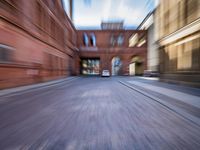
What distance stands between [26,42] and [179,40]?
40.9 feet

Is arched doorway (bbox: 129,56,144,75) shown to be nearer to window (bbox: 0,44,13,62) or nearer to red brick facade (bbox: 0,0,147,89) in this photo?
red brick facade (bbox: 0,0,147,89)

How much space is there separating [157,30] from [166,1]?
10.4ft

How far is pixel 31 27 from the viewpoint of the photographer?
13414 mm

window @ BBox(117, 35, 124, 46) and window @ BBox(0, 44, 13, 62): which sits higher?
window @ BBox(117, 35, 124, 46)

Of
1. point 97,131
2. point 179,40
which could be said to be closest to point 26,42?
point 97,131

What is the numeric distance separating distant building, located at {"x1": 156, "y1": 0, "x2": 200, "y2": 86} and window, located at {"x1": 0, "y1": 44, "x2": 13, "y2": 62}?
41.1ft

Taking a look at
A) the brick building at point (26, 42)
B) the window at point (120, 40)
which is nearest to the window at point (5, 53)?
the brick building at point (26, 42)

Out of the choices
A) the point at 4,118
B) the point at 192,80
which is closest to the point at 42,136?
the point at 4,118

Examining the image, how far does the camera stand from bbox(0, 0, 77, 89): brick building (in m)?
9.91

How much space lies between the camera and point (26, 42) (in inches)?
495

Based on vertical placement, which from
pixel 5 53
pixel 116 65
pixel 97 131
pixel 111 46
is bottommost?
pixel 97 131

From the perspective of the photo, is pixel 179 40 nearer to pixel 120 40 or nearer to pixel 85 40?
pixel 120 40

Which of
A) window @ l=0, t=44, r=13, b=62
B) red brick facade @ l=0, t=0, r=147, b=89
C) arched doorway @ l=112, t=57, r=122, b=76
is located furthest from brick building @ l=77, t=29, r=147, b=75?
window @ l=0, t=44, r=13, b=62

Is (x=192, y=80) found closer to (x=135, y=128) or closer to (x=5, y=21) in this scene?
(x=135, y=128)
